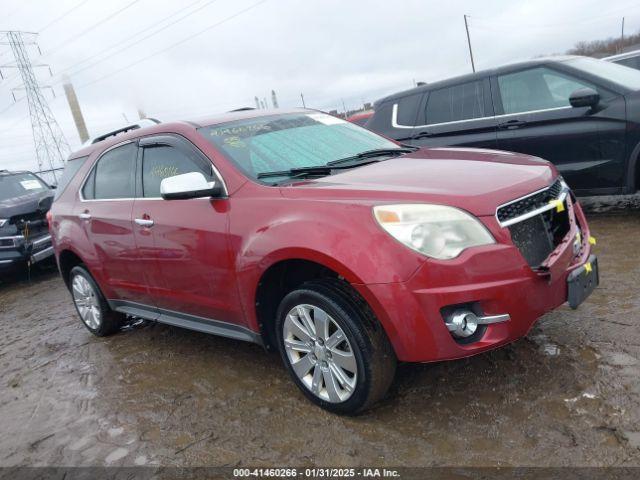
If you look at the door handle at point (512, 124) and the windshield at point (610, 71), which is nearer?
the windshield at point (610, 71)

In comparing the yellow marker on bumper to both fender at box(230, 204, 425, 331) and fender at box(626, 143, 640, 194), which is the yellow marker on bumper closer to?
fender at box(230, 204, 425, 331)

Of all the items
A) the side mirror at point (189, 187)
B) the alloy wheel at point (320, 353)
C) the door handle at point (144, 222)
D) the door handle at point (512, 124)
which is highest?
the side mirror at point (189, 187)

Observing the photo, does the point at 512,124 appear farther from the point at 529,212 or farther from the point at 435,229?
the point at 435,229

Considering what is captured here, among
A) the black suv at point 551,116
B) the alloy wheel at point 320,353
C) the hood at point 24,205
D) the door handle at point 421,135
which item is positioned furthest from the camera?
the hood at point 24,205

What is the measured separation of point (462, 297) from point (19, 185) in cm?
902

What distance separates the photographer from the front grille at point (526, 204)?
2477 mm

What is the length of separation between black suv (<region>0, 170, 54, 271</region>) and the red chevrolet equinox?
191 inches

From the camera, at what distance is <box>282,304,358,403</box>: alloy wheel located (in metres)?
2.66

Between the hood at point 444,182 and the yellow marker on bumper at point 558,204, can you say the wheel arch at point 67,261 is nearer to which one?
the hood at point 444,182

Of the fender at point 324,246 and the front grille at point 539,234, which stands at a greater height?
the fender at point 324,246

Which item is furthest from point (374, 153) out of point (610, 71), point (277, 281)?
point (610, 71)

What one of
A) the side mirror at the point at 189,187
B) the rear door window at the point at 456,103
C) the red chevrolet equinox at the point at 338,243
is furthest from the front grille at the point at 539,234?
the rear door window at the point at 456,103

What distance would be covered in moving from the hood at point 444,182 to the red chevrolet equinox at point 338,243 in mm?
10

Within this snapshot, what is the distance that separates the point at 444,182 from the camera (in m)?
2.64
